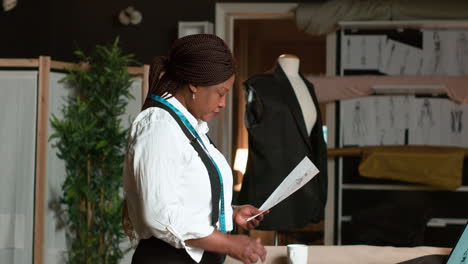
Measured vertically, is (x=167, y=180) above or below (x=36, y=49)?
below

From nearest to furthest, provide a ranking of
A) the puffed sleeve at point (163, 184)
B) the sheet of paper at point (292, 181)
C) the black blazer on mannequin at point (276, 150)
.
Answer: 1. the puffed sleeve at point (163, 184)
2. the sheet of paper at point (292, 181)
3. the black blazer on mannequin at point (276, 150)

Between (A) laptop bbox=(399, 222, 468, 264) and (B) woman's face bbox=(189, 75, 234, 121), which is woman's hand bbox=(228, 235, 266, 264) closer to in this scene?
(B) woman's face bbox=(189, 75, 234, 121)

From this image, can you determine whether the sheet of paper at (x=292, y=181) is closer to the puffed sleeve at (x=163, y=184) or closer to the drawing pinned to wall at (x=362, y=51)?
the puffed sleeve at (x=163, y=184)

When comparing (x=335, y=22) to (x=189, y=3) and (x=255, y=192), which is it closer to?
(x=189, y=3)

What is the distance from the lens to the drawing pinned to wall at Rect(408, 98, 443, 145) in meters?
5.33

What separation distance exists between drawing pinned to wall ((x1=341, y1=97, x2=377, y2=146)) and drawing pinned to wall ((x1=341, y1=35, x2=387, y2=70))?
26cm

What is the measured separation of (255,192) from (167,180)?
2.65 metres

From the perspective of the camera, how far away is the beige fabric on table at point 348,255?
2.13 metres

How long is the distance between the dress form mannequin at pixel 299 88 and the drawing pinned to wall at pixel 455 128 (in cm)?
133

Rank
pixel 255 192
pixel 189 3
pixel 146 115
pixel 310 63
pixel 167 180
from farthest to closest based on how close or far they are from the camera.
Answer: pixel 310 63, pixel 189 3, pixel 255 192, pixel 146 115, pixel 167 180

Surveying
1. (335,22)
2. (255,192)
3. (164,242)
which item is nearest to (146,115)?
(164,242)

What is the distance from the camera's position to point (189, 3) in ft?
18.5

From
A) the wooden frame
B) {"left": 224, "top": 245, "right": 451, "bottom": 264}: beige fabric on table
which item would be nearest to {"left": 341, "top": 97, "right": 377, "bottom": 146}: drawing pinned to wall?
the wooden frame

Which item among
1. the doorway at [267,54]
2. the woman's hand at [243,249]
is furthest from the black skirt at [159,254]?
the doorway at [267,54]
